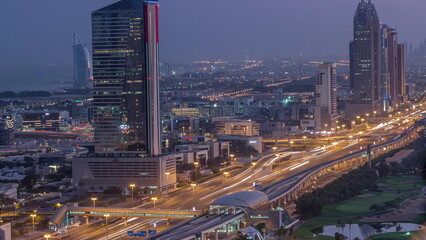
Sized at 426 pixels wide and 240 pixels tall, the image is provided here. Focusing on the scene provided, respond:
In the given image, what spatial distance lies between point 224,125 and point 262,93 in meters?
21.3

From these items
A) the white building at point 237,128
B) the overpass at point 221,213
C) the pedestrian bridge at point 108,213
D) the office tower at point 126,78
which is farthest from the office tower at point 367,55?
the pedestrian bridge at point 108,213

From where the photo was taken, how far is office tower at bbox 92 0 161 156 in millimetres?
16125

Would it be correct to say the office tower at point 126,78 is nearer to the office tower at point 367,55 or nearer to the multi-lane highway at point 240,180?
the multi-lane highway at point 240,180

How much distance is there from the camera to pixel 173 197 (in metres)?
14.5

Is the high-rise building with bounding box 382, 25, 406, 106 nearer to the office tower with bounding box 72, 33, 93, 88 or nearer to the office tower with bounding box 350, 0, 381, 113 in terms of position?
the office tower with bounding box 350, 0, 381, 113

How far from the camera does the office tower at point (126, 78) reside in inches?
635

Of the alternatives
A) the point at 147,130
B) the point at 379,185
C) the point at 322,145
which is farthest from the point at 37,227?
the point at 322,145

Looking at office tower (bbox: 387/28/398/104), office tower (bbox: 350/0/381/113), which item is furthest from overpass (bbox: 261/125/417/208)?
office tower (bbox: 387/28/398/104)

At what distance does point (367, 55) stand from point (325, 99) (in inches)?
244

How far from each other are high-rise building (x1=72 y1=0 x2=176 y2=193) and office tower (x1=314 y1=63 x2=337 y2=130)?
38.8ft

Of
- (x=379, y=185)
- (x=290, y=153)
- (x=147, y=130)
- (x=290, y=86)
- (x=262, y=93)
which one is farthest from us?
(x=290, y=86)

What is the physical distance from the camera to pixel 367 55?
3397 centimetres

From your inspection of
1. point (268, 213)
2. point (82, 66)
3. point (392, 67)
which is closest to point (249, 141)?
point (268, 213)

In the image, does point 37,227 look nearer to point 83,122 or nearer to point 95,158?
point 95,158
